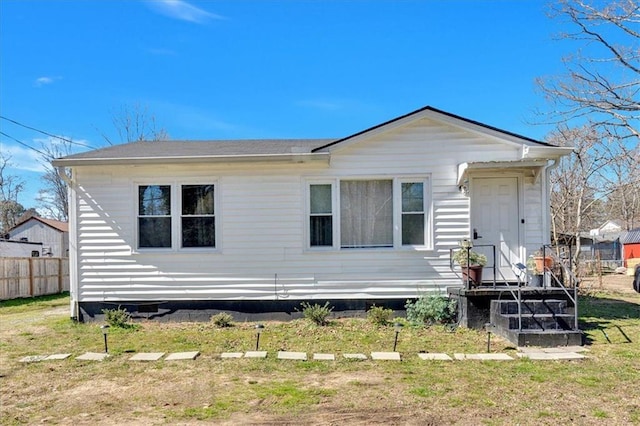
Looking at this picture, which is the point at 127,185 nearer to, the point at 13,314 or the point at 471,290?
the point at 13,314

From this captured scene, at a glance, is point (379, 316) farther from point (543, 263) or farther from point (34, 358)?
point (34, 358)

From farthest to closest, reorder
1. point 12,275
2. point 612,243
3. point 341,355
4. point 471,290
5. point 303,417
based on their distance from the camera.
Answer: point 612,243 < point 12,275 < point 471,290 < point 341,355 < point 303,417

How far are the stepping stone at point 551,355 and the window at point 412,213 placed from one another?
9.70ft

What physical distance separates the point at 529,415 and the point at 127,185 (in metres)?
7.59

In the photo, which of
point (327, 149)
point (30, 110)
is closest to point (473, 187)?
point (327, 149)

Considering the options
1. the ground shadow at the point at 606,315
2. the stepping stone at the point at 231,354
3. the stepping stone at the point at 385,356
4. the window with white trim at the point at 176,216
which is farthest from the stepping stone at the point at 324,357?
the ground shadow at the point at 606,315

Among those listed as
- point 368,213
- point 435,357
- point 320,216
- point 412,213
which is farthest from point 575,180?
point 435,357

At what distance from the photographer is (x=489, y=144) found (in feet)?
27.2

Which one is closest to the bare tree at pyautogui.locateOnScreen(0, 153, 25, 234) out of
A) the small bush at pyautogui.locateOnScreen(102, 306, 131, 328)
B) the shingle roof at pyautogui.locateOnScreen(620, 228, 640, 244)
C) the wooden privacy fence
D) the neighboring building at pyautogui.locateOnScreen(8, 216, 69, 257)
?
the neighboring building at pyautogui.locateOnScreen(8, 216, 69, 257)

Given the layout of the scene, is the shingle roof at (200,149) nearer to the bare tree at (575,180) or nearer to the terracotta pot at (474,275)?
the terracotta pot at (474,275)

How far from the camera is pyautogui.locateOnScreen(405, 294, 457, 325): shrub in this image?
776cm

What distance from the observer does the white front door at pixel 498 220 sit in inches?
326

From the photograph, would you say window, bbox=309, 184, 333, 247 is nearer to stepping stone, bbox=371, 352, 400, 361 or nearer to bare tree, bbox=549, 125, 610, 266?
stepping stone, bbox=371, 352, 400, 361

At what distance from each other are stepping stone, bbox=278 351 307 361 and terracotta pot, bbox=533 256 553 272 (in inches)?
174
